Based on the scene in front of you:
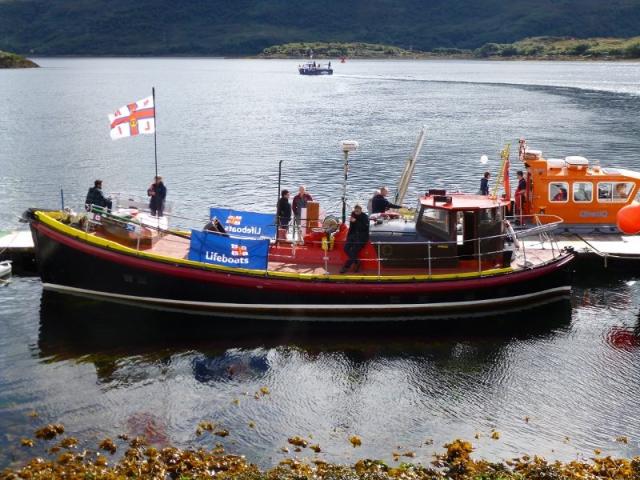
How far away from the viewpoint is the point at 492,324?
2417 centimetres

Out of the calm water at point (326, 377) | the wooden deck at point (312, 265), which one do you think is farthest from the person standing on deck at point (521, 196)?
the wooden deck at point (312, 265)

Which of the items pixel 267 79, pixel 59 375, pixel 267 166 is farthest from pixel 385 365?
pixel 267 79

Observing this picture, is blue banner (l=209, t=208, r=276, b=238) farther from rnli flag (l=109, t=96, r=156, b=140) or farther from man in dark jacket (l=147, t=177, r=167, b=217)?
rnli flag (l=109, t=96, r=156, b=140)

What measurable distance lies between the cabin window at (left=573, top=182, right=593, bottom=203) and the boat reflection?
23.5 ft

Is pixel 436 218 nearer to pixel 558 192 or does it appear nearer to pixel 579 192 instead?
pixel 558 192

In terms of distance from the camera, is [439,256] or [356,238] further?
[439,256]

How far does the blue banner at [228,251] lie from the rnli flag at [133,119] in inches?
191

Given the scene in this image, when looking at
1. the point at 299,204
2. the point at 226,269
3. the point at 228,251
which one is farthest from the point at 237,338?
the point at 299,204

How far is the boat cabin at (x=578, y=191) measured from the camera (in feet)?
A: 99.1

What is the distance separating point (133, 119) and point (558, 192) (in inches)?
647

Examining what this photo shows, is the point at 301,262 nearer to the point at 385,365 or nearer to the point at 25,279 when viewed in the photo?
the point at 385,365

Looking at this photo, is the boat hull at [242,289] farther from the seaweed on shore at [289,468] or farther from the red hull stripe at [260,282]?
the seaweed on shore at [289,468]

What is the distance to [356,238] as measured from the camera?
23359mm

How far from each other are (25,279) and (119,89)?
367 feet
